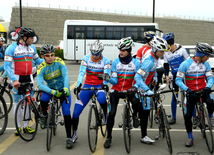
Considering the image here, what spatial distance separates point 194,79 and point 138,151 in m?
Answer: 1.75

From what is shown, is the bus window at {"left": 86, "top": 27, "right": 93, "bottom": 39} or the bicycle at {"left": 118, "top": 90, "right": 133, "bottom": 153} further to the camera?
Result: the bus window at {"left": 86, "top": 27, "right": 93, "bottom": 39}

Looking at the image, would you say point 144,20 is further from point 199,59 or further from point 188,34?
point 199,59

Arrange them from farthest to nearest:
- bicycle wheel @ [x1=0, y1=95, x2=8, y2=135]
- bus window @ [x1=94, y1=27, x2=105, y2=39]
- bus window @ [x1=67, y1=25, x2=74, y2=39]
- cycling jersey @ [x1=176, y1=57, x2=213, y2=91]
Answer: bus window @ [x1=67, y1=25, x2=74, y2=39] < bus window @ [x1=94, y1=27, x2=105, y2=39] < bicycle wheel @ [x1=0, y1=95, x2=8, y2=135] < cycling jersey @ [x1=176, y1=57, x2=213, y2=91]

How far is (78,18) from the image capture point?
65.6 metres

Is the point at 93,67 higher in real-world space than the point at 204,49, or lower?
lower

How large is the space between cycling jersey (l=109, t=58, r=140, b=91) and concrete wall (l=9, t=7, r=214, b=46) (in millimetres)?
48015

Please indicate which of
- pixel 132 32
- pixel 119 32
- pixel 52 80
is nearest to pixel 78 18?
pixel 119 32

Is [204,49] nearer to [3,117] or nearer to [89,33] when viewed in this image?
[3,117]

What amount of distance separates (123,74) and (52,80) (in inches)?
53.3

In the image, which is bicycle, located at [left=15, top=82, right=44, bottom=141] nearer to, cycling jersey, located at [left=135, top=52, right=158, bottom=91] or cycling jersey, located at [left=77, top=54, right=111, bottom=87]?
cycling jersey, located at [left=77, top=54, right=111, bottom=87]

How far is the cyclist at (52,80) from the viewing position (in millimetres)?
4948

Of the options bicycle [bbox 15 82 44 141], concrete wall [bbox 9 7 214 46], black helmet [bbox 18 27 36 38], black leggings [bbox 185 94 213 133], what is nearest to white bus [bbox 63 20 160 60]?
black helmet [bbox 18 27 36 38]

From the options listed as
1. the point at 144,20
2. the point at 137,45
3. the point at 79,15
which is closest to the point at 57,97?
the point at 137,45

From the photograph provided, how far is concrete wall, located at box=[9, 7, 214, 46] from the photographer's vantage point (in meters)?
60.2
